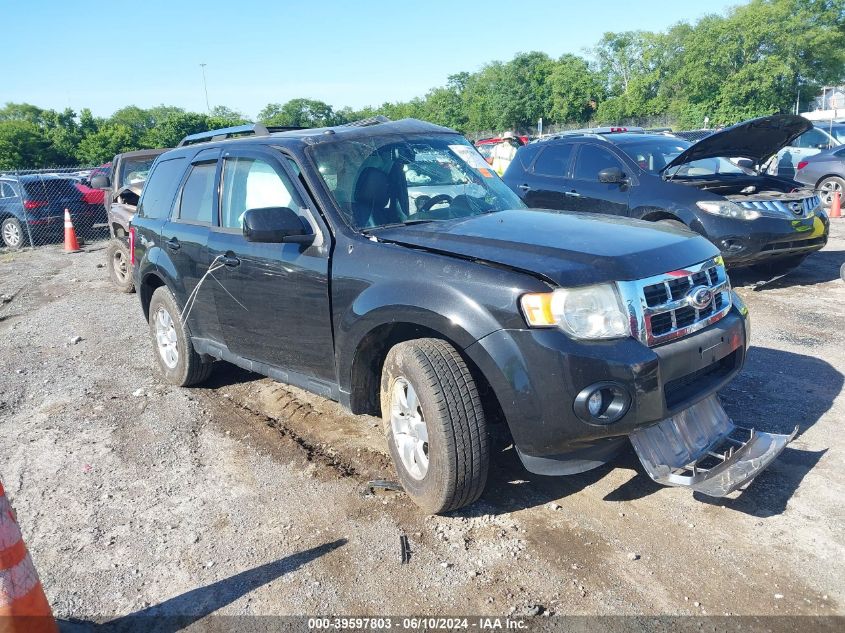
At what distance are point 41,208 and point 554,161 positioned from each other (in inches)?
492

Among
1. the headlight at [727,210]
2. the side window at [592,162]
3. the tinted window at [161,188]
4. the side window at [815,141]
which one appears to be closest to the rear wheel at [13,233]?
the tinted window at [161,188]

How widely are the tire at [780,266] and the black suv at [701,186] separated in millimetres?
12

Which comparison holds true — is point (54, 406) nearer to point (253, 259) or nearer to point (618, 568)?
point (253, 259)

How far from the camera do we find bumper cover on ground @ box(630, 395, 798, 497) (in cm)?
Answer: 324

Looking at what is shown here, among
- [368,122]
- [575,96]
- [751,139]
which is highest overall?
[575,96]

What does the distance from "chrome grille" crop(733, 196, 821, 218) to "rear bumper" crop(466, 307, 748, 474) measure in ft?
16.5

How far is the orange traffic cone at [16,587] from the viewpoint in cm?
255

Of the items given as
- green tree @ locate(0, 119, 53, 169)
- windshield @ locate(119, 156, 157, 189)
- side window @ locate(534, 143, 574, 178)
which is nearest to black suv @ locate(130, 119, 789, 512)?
side window @ locate(534, 143, 574, 178)

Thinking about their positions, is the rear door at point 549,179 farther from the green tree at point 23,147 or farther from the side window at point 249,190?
the green tree at point 23,147

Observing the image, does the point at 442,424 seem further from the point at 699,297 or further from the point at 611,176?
the point at 611,176

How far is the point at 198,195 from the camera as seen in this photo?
5.19 meters

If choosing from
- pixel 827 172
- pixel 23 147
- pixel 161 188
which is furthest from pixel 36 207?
pixel 23 147

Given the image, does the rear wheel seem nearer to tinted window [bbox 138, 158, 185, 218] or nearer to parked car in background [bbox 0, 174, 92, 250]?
parked car in background [bbox 0, 174, 92, 250]

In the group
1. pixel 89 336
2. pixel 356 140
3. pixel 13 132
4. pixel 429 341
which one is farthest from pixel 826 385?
pixel 13 132
